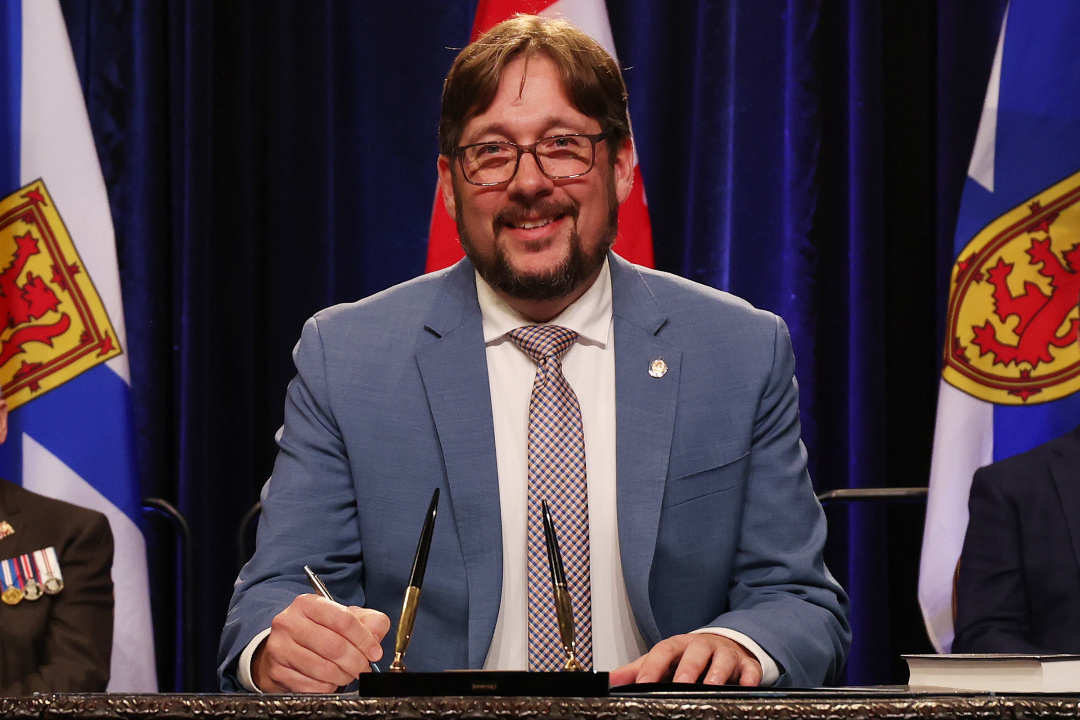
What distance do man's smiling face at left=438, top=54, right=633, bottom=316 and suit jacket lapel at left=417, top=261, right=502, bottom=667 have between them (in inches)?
4.2

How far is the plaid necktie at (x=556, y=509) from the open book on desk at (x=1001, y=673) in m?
0.68

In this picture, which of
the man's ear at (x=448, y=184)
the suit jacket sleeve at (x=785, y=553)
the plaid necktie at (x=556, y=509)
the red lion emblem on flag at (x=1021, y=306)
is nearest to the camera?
the suit jacket sleeve at (x=785, y=553)

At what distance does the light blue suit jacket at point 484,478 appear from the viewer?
1.63 m

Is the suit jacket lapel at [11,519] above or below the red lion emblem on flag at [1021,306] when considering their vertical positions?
below

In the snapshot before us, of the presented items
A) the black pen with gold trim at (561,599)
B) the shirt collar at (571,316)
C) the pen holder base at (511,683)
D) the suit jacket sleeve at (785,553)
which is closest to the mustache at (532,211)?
the shirt collar at (571,316)

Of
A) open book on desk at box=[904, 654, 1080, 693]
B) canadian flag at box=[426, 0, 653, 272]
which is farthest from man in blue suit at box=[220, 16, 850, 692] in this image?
canadian flag at box=[426, 0, 653, 272]

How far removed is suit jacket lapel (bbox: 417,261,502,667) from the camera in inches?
63.6

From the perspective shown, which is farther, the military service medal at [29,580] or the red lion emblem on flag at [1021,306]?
the red lion emblem on flag at [1021,306]

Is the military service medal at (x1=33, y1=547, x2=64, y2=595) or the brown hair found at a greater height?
the brown hair

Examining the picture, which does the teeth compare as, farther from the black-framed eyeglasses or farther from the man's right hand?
the man's right hand

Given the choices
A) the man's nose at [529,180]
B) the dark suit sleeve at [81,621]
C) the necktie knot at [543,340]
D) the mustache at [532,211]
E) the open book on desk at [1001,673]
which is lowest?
the dark suit sleeve at [81,621]

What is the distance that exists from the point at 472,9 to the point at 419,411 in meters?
1.71

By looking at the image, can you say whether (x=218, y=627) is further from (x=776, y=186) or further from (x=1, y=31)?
(x=776, y=186)

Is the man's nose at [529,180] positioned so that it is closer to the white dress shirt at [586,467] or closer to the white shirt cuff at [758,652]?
the white dress shirt at [586,467]
